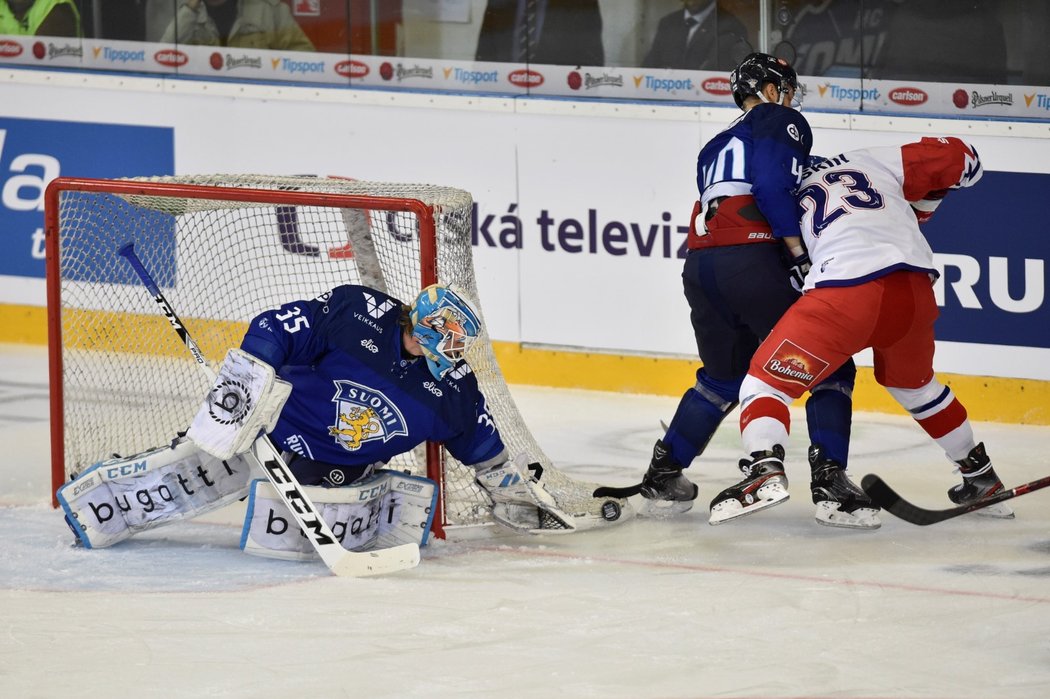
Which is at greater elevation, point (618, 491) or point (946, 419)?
point (946, 419)

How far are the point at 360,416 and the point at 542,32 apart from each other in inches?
110

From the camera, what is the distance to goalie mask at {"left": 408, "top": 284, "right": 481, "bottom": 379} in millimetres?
4023

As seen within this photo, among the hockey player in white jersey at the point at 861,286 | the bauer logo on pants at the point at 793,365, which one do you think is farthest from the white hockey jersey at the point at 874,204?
the bauer logo on pants at the point at 793,365

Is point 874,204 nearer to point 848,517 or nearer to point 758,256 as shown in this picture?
point 758,256

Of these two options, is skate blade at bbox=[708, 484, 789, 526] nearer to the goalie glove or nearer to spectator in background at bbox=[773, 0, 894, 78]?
the goalie glove

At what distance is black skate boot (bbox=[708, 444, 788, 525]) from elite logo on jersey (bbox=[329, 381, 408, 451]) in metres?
0.80

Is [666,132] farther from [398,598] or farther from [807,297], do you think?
[398,598]

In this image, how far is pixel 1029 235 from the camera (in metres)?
5.68

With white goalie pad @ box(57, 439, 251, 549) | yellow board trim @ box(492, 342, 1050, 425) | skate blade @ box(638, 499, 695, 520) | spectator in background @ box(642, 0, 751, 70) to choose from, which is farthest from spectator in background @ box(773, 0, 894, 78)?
white goalie pad @ box(57, 439, 251, 549)

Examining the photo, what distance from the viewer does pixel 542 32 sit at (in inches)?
259

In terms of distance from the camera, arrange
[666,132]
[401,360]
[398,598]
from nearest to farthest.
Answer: [398,598], [401,360], [666,132]

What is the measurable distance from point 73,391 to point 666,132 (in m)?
2.26

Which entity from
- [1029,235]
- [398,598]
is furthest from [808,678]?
[1029,235]

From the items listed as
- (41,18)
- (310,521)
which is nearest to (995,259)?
(310,521)
